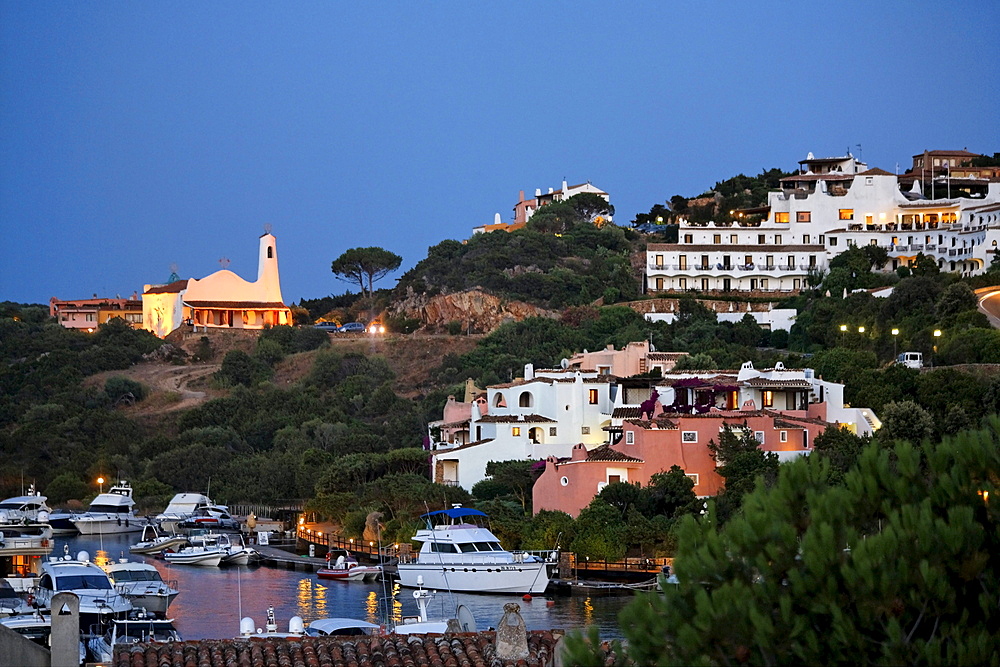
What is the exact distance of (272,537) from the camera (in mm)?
57500

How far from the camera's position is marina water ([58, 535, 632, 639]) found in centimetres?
3578

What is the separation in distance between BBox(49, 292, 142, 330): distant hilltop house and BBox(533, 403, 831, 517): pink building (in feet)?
192

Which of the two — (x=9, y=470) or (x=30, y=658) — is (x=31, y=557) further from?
(x=9, y=470)

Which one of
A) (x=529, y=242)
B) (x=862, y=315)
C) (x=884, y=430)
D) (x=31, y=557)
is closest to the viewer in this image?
(x=31, y=557)

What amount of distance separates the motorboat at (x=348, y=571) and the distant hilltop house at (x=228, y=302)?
48.0 metres

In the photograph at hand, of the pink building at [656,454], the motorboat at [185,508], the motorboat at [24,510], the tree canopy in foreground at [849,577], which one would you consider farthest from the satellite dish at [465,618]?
the motorboat at [185,508]

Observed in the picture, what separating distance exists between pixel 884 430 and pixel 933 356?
38.1ft

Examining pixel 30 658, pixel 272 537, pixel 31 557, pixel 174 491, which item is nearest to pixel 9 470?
pixel 174 491

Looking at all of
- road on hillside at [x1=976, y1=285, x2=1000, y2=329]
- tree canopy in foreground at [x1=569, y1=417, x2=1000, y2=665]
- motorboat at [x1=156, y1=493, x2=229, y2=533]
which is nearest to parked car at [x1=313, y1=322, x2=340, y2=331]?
motorboat at [x1=156, y1=493, x2=229, y2=533]

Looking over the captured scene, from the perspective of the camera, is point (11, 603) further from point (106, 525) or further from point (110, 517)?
point (110, 517)

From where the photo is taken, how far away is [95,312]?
104688 mm

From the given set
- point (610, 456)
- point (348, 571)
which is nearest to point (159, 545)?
point (348, 571)

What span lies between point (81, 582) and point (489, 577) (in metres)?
11.6

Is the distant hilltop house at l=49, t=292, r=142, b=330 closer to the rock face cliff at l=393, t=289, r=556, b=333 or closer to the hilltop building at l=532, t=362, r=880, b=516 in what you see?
the rock face cliff at l=393, t=289, r=556, b=333
